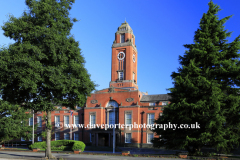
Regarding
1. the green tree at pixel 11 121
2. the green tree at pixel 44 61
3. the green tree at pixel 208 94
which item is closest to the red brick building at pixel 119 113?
the green tree at pixel 11 121

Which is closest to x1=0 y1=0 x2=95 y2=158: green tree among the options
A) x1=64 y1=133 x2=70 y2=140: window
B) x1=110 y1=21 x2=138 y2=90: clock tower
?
x1=64 y1=133 x2=70 y2=140: window

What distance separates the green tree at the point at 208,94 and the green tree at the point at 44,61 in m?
8.67

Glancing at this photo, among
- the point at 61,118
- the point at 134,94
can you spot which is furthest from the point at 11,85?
the point at 61,118

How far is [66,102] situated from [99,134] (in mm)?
28136

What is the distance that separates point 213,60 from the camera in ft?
72.1

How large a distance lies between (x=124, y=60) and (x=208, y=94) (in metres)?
37.4

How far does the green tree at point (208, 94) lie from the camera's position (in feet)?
66.5

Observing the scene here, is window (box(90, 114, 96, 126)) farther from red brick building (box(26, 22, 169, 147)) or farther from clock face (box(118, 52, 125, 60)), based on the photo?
clock face (box(118, 52, 125, 60))

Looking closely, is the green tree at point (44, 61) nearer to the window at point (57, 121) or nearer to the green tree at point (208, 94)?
the green tree at point (208, 94)

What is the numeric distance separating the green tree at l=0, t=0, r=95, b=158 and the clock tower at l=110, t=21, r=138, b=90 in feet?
112

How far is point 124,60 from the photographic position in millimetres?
57656

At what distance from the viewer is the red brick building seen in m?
46.3

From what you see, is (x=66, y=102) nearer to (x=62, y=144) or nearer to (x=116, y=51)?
(x=62, y=144)

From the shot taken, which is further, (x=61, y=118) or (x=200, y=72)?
(x=61, y=118)
